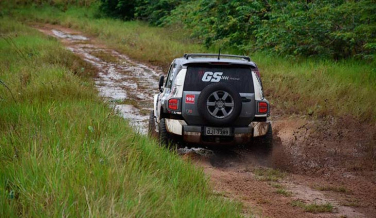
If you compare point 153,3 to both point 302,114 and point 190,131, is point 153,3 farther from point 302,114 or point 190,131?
point 190,131

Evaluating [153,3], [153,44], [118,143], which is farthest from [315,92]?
[153,3]

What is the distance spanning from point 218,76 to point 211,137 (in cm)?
98

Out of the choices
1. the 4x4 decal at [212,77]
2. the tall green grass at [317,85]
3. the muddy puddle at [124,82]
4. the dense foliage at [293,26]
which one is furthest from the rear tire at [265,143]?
the dense foliage at [293,26]

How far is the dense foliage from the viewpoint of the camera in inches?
517

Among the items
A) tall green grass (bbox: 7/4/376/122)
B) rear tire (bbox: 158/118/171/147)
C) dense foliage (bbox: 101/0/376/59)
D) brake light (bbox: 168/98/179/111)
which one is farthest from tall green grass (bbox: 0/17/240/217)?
dense foliage (bbox: 101/0/376/59)

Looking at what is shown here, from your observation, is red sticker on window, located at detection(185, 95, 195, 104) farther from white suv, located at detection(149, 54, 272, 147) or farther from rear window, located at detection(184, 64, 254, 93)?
rear window, located at detection(184, 64, 254, 93)

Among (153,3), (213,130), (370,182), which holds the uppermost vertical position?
(153,3)

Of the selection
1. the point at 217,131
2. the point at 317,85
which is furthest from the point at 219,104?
the point at 317,85

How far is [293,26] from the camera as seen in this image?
14.6m

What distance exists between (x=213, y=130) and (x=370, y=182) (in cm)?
239

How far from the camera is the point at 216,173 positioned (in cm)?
730

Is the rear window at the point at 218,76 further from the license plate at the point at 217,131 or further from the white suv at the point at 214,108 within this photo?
the license plate at the point at 217,131

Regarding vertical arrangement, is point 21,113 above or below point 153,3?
below

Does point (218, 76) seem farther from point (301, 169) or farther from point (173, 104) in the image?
point (301, 169)
